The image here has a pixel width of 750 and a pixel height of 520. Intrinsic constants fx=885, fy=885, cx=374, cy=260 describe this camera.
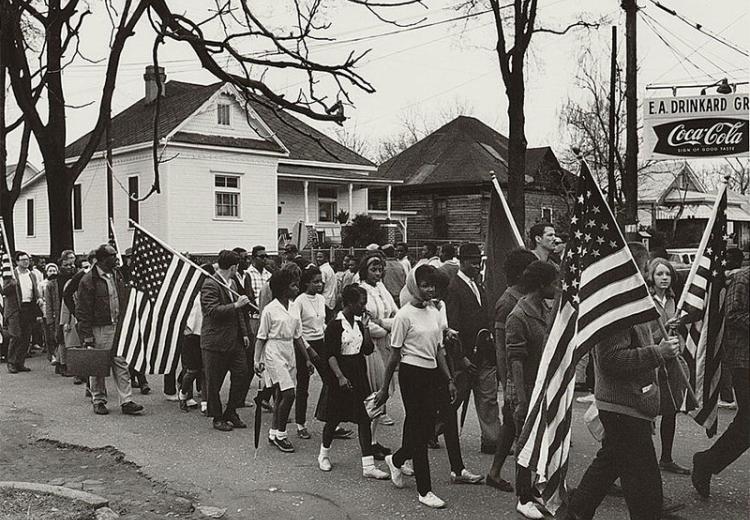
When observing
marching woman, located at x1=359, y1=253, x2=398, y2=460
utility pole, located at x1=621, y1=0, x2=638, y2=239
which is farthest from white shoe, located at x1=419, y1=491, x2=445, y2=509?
utility pole, located at x1=621, y1=0, x2=638, y2=239

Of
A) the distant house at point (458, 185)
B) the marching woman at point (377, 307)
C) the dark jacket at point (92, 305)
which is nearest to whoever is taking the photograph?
the marching woman at point (377, 307)

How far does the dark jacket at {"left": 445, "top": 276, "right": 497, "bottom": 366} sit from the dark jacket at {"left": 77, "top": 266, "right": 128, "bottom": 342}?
458cm

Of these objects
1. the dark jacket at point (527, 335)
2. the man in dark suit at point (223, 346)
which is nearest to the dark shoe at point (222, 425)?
the man in dark suit at point (223, 346)

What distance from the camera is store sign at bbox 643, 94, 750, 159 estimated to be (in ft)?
65.6

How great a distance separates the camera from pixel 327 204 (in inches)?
1507

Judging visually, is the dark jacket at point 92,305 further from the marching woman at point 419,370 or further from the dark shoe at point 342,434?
the marching woman at point 419,370

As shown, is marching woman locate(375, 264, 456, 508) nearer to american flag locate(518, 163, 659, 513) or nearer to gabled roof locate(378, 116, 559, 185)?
american flag locate(518, 163, 659, 513)

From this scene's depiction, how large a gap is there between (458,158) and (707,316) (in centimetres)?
4115

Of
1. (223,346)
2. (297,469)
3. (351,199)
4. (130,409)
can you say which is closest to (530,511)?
(297,469)

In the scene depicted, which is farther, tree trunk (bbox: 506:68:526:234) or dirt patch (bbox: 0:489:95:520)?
tree trunk (bbox: 506:68:526:234)

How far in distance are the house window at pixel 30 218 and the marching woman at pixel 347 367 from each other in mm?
34308

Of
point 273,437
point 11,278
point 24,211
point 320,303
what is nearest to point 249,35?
point 320,303

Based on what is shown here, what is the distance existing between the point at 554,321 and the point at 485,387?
8.59ft

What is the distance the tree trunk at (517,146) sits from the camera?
74.3 ft
